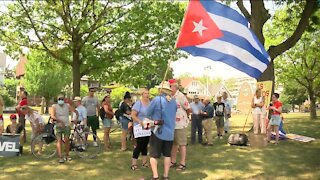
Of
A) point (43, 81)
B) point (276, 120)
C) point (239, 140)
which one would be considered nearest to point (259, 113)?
point (276, 120)

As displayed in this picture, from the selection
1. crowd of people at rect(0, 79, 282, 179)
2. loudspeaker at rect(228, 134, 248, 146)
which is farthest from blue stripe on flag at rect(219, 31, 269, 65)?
loudspeaker at rect(228, 134, 248, 146)

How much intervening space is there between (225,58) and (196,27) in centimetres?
84

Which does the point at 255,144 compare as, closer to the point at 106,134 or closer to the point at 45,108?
the point at 106,134

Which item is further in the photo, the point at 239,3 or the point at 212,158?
the point at 239,3

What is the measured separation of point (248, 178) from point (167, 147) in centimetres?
176

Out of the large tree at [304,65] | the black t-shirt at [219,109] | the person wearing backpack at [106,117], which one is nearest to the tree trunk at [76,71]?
the black t-shirt at [219,109]

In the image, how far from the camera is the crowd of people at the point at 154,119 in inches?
281

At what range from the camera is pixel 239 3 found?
1606 cm

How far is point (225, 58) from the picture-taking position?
7684mm

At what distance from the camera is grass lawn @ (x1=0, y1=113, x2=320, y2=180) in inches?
309

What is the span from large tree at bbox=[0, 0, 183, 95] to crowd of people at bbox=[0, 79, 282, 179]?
234 inches

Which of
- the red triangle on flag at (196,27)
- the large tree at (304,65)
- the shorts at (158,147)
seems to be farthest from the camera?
the large tree at (304,65)

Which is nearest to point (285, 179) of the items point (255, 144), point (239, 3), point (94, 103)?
point (255, 144)

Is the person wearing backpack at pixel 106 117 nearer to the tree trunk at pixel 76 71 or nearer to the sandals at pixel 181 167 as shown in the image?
the sandals at pixel 181 167
